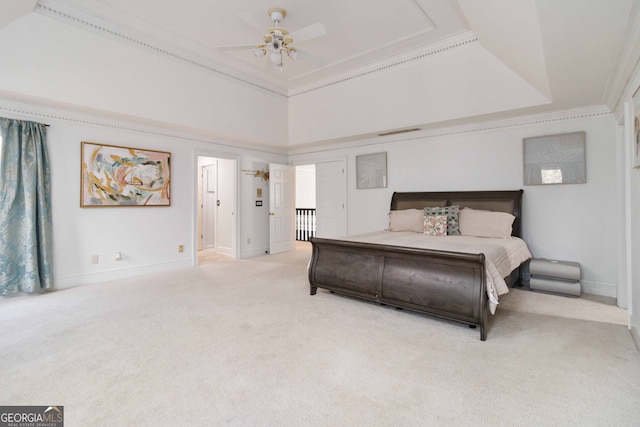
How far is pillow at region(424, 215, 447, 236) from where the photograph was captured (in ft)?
14.2

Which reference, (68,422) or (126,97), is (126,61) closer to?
(126,97)

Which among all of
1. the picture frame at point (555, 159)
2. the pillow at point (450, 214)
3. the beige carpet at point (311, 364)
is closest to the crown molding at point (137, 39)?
the beige carpet at point (311, 364)

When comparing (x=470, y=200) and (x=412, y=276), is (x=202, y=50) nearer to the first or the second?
(x=412, y=276)

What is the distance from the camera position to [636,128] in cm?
→ 246

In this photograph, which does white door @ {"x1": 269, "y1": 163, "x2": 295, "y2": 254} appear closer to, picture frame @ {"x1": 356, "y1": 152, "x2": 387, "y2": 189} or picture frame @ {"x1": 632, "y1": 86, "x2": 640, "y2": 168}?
picture frame @ {"x1": 356, "y1": 152, "x2": 387, "y2": 189}

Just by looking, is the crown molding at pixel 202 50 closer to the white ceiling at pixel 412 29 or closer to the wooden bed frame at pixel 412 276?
the white ceiling at pixel 412 29

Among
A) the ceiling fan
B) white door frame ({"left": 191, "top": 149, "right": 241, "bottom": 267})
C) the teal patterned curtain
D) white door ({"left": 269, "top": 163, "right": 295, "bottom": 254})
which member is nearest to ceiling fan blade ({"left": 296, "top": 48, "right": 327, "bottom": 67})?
the ceiling fan

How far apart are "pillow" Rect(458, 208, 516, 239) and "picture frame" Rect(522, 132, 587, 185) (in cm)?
72

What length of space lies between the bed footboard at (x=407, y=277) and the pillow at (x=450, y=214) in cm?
163

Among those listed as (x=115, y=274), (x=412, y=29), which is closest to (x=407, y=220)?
(x=412, y=29)

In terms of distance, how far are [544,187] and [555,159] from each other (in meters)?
0.39

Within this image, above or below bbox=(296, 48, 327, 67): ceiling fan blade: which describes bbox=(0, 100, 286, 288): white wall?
below

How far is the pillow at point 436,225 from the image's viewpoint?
14.2 ft

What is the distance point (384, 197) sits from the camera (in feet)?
19.0
